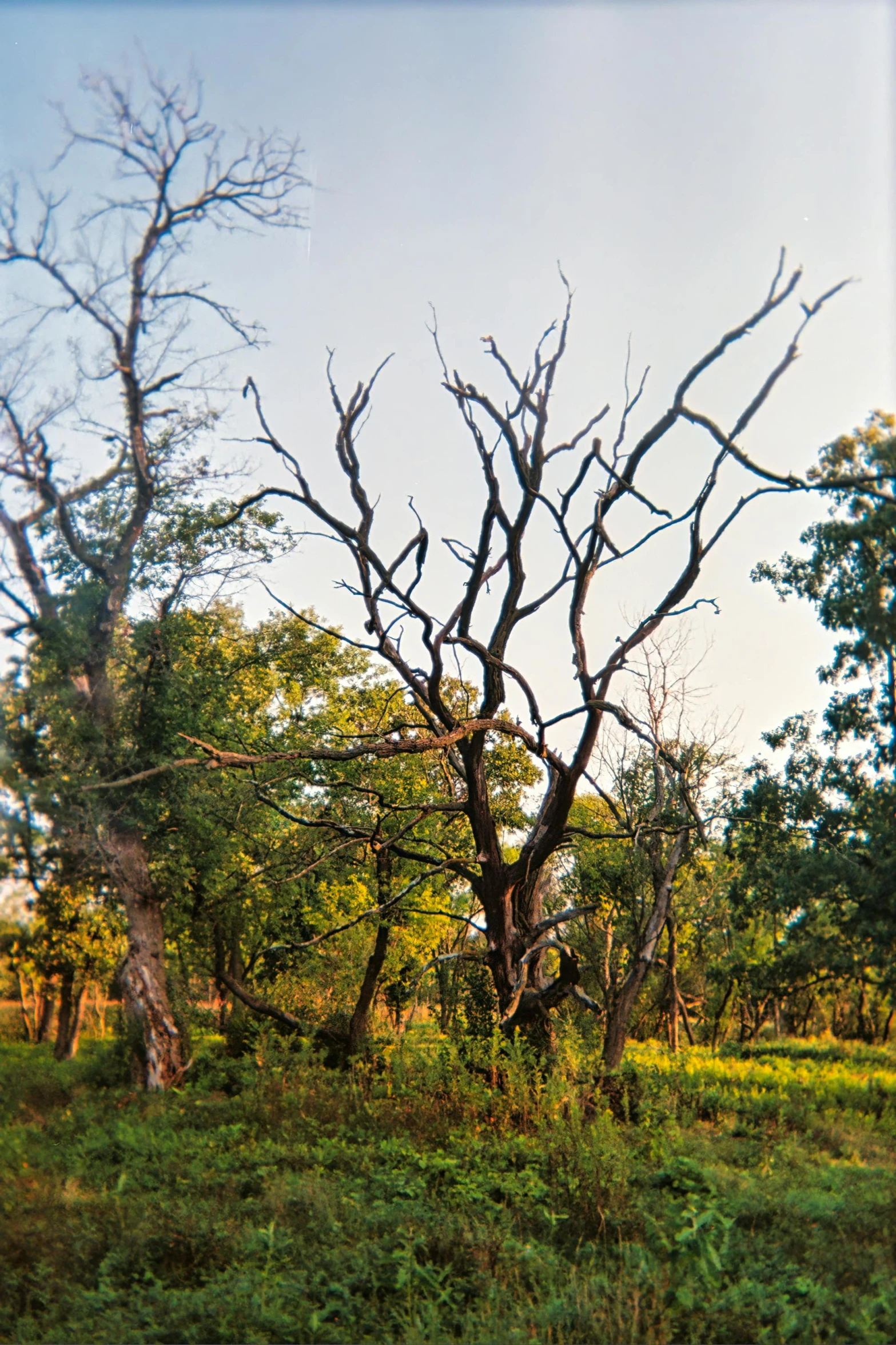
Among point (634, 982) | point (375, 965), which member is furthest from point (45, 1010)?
point (634, 982)

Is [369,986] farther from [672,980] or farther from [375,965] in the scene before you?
[672,980]

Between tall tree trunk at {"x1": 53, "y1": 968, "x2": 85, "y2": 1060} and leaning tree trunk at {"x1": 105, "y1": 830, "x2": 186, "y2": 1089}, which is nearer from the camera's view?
leaning tree trunk at {"x1": 105, "y1": 830, "x2": 186, "y2": 1089}

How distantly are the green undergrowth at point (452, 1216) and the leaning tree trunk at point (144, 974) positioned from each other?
3.41m

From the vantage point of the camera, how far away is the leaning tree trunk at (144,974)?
14523 mm

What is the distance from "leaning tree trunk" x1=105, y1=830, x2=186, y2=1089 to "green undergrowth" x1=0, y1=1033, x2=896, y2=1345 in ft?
11.2

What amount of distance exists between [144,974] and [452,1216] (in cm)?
1006

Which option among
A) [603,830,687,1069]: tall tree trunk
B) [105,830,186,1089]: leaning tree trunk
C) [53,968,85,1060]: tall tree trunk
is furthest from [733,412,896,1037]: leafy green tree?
[53,968,85,1060]: tall tree trunk

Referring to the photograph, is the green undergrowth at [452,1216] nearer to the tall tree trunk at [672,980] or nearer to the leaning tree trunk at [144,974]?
the leaning tree trunk at [144,974]

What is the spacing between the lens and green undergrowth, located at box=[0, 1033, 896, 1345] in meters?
4.90

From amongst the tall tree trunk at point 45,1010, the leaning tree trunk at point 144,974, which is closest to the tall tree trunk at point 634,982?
the leaning tree trunk at point 144,974

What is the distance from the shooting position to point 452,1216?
6.16 metres

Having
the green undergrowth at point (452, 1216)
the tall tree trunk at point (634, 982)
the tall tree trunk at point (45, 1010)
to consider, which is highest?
the tall tree trunk at point (634, 982)

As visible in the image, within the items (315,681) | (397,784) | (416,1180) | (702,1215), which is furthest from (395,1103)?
(315,681)

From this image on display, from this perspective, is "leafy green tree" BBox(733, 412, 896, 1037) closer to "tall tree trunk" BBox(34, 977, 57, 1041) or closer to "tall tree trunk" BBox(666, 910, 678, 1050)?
"tall tree trunk" BBox(666, 910, 678, 1050)
